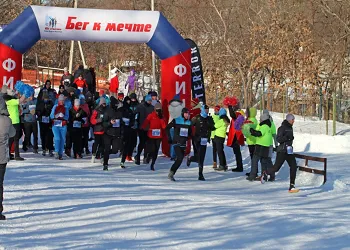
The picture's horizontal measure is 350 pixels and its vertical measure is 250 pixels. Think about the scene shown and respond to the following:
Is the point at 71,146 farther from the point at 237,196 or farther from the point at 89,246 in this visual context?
the point at 89,246

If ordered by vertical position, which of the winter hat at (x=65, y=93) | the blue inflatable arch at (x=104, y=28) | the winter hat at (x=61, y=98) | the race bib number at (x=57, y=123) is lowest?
the race bib number at (x=57, y=123)

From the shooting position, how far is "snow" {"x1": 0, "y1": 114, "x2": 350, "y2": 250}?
973cm

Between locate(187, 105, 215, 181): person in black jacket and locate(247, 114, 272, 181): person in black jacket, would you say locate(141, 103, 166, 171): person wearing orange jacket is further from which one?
locate(247, 114, 272, 181): person in black jacket

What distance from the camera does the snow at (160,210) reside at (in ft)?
31.9

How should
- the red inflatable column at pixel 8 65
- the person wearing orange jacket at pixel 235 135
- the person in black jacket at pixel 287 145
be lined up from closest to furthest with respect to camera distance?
the person in black jacket at pixel 287 145 → the person wearing orange jacket at pixel 235 135 → the red inflatable column at pixel 8 65

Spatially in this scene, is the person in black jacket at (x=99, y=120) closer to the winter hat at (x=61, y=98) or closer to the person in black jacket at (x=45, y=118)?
the winter hat at (x=61, y=98)

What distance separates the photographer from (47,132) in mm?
19016

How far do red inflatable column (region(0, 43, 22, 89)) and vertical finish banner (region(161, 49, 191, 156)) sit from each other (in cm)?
406

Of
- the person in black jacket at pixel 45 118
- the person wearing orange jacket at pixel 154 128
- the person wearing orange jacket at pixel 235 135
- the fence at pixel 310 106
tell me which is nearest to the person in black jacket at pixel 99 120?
the person wearing orange jacket at pixel 154 128

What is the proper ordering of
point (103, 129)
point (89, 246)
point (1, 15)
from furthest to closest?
1. point (1, 15)
2. point (103, 129)
3. point (89, 246)

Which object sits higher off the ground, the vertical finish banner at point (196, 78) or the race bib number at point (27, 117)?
the vertical finish banner at point (196, 78)

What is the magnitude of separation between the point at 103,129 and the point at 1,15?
1923cm

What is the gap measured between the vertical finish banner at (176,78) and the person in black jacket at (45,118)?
130 inches

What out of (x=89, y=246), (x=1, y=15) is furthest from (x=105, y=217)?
(x=1, y=15)
